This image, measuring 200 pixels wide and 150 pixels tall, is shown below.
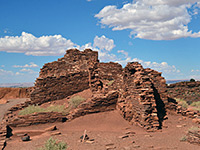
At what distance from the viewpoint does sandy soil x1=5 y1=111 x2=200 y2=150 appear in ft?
25.6

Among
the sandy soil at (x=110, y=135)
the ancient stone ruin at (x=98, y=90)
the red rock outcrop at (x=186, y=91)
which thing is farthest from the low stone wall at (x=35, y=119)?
the red rock outcrop at (x=186, y=91)

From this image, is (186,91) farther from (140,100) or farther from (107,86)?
(140,100)

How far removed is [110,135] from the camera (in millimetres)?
9531

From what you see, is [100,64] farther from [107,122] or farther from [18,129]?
[18,129]

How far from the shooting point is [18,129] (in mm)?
12164

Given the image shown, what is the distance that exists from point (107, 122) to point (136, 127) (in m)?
2.02

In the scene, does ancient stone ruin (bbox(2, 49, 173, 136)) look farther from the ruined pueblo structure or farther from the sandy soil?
the sandy soil

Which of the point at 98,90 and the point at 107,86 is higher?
the point at 107,86

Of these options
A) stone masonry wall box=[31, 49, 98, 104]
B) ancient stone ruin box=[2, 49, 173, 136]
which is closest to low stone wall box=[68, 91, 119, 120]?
ancient stone ruin box=[2, 49, 173, 136]

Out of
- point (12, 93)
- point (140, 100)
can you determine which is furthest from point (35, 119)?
point (12, 93)

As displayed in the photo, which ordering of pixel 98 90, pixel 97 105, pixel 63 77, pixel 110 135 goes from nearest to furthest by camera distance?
pixel 110 135
pixel 97 105
pixel 98 90
pixel 63 77

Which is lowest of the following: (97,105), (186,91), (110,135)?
(110,135)

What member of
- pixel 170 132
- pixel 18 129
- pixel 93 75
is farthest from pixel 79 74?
pixel 170 132

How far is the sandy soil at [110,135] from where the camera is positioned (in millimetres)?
7805
